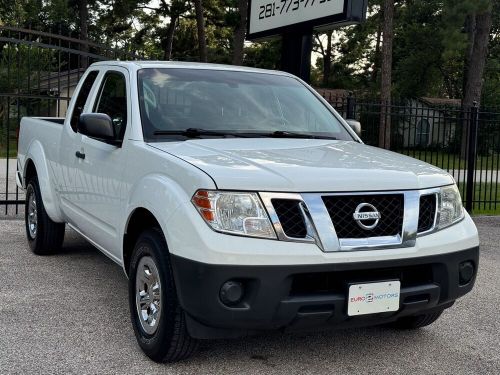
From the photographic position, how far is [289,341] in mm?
4281

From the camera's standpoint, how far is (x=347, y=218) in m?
3.40

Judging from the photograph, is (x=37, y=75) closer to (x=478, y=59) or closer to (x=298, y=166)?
(x=298, y=166)

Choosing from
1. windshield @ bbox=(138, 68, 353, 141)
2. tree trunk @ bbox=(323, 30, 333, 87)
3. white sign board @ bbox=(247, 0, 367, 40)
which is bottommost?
windshield @ bbox=(138, 68, 353, 141)

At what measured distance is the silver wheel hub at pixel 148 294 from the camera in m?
3.74

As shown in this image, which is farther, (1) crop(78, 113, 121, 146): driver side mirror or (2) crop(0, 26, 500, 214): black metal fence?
(2) crop(0, 26, 500, 214): black metal fence

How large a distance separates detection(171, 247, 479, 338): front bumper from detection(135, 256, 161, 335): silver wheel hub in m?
0.36

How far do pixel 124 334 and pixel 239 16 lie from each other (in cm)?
2868

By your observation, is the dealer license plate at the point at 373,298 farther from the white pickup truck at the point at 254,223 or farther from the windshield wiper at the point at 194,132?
the windshield wiper at the point at 194,132

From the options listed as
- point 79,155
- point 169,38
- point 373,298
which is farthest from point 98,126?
point 169,38

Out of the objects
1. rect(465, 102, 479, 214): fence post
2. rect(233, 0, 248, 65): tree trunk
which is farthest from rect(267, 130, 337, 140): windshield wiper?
rect(233, 0, 248, 65): tree trunk

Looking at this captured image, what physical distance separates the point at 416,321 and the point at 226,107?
6.75 ft

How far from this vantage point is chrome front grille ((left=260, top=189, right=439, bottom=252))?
3.30m

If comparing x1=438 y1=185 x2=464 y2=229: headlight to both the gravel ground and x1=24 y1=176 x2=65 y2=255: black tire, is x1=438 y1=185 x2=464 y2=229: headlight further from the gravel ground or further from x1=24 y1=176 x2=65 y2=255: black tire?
x1=24 y1=176 x2=65 y2=255: black tire

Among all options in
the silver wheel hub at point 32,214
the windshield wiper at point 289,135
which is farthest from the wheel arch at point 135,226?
the silver wheel hub at point 32,214
